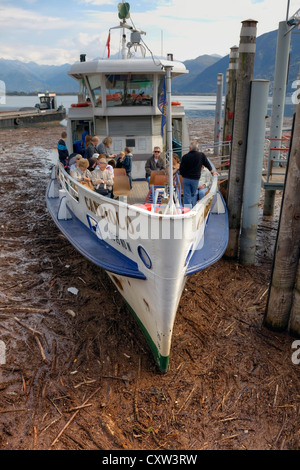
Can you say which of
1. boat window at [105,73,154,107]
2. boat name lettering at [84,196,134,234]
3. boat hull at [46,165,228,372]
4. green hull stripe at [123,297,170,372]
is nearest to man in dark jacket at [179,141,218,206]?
boat hull at [46,165,228,372]

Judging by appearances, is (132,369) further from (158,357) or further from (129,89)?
(129,89)

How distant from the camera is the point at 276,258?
272 inches

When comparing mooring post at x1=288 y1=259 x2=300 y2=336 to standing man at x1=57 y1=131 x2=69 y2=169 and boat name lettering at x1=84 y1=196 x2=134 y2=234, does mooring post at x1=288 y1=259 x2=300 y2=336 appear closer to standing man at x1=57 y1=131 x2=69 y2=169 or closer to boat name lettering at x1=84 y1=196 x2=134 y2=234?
boat name lettering at x1=84 y1=196 x2=134 y2=234

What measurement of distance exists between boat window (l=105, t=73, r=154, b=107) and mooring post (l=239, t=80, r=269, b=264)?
2.98 metres

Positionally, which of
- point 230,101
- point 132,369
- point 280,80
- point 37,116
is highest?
point 280,80

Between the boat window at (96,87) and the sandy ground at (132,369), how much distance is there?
439cm

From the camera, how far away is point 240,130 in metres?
8.77

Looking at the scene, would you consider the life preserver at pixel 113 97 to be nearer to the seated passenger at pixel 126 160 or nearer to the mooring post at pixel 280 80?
the seated passenger at pixel 126 160

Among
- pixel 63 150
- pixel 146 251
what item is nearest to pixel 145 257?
pixel 146 251

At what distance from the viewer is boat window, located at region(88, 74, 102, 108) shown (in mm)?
9977

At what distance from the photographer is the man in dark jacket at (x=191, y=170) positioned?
7.88 meters

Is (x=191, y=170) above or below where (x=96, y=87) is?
below

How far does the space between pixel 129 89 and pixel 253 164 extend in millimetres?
3950
